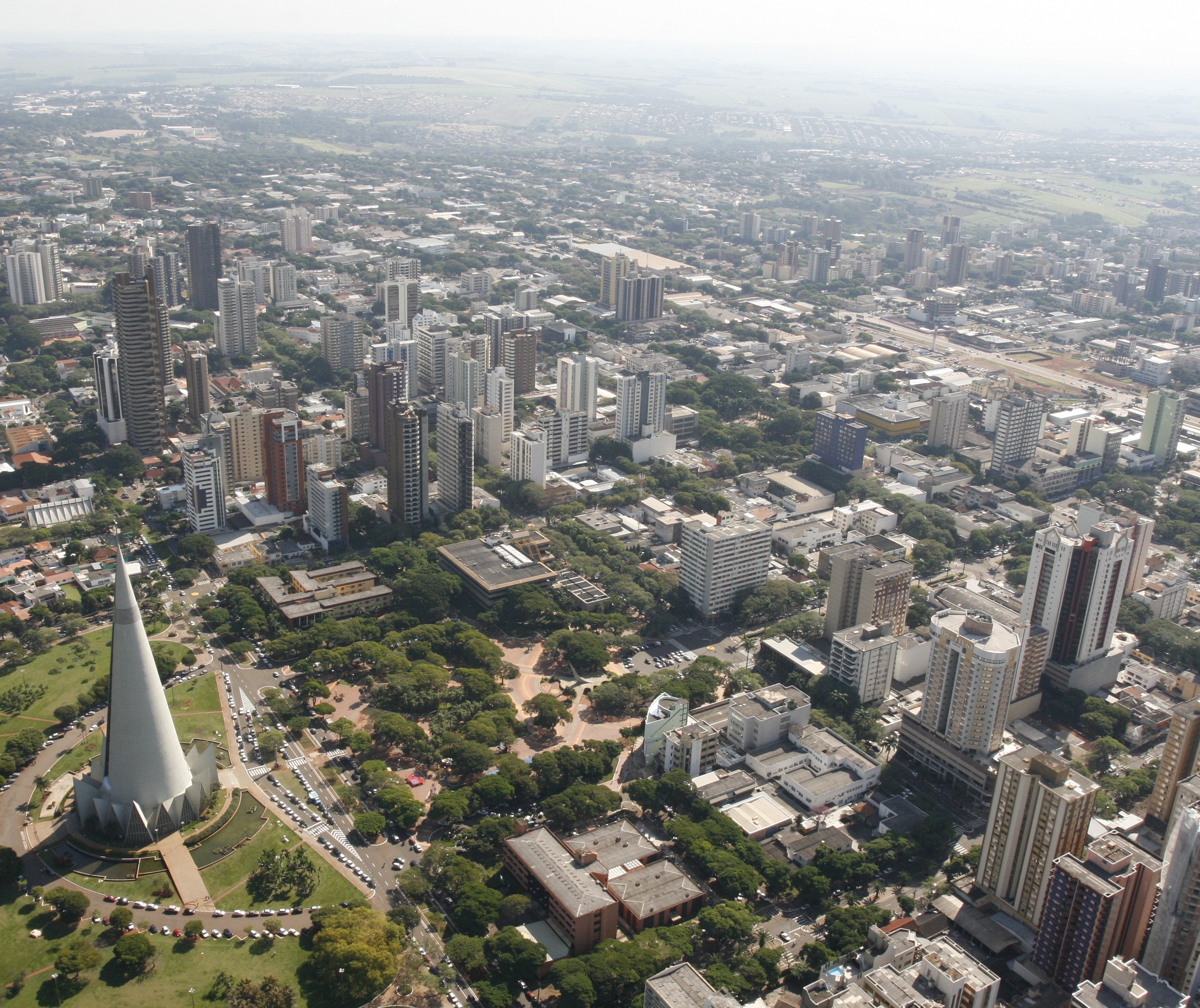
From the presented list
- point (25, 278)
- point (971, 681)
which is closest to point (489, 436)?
point (971, 681)

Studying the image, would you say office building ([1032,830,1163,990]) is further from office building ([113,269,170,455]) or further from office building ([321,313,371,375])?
office building ([321,313,371,375])

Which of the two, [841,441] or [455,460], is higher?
[455,460]

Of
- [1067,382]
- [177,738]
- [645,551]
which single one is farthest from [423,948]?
[1067,382]

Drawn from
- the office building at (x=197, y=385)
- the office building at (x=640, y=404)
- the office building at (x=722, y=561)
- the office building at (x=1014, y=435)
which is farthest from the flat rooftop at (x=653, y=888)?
the office building at (x=197, y=385)

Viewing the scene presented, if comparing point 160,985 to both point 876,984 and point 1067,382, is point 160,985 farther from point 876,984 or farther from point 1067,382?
point 1067,382

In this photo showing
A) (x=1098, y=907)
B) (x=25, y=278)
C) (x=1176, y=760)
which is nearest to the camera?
(x=1098, y=907)

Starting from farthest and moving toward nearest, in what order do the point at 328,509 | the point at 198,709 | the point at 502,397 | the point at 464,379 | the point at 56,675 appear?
the point at 464,379 < the point at 502,397 < the point at 328,509 < the point at 56,675 < the point at 198,709

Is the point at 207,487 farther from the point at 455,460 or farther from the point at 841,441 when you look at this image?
the point at 841,441
